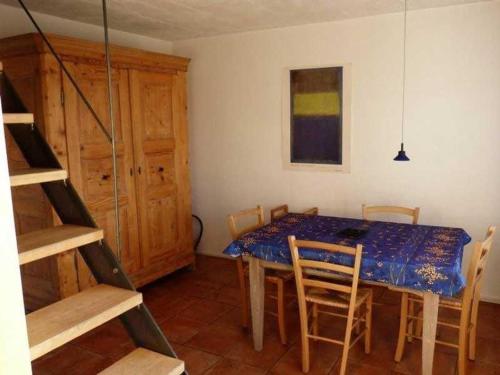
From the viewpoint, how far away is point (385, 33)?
3764 millimetres

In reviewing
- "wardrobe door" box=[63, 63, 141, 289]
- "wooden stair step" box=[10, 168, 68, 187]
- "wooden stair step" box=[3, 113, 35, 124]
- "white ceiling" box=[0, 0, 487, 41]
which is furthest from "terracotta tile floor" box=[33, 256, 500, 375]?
"white ceiling" box=[0, 0, 487, 41]

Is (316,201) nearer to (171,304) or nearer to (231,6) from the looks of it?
(171,304)

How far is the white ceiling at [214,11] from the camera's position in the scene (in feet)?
11.1

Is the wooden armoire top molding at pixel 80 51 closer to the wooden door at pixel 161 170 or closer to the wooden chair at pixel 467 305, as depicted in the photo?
the wooden door at pixel 161 170

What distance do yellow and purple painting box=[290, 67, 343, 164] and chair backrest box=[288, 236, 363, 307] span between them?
1666 millimetres

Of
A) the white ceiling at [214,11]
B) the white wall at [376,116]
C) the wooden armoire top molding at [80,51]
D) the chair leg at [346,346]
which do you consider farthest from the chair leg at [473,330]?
the wooden armoire top molding at [80,51]

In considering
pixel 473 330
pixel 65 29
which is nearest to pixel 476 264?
pixel 473 330

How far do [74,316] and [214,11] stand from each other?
2735mm

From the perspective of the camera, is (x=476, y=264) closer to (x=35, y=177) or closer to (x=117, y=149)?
(x=35, y=177)

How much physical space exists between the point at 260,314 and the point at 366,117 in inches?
79.6

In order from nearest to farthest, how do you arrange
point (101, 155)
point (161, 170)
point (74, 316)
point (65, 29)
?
point (74, 316) → point (101, 155) → point (65, 29) → point (161, 170)

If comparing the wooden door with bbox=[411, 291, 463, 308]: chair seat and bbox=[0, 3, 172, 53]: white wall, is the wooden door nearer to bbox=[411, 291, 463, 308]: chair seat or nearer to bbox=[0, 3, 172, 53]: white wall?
bbox=[0, 3, 172, 53]: white wall

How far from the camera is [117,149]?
3678 mm

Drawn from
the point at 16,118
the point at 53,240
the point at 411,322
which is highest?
the point at 16,118
